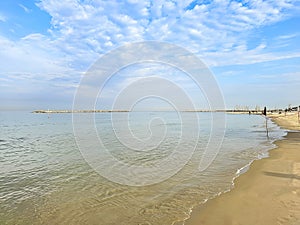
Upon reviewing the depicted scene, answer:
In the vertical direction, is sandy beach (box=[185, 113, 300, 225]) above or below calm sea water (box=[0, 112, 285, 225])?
above

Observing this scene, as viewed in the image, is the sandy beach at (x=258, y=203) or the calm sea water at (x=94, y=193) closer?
the sandy beach at (x=258, y=203)

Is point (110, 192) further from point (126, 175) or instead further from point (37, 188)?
point (37, 188)

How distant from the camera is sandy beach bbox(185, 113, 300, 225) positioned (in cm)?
586

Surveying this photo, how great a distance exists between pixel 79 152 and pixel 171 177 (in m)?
8.80

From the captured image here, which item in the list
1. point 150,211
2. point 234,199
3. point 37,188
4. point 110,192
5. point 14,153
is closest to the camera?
point 150,211

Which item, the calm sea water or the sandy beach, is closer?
the sandy beach

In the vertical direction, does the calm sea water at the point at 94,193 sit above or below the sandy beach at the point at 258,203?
below

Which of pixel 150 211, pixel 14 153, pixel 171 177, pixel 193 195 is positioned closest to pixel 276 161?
pixel 171 177

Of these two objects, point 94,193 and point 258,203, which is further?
point 94,193

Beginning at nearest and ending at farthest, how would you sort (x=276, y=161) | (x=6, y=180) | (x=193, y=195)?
1. (x=193, y=195)
2. (x=6, y=180)
3. (x=276, y=161)

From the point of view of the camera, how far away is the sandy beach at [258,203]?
5.86m

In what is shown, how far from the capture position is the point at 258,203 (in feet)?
22.5

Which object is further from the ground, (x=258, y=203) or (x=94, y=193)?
(x=258, y=203)

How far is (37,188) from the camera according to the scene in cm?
905
